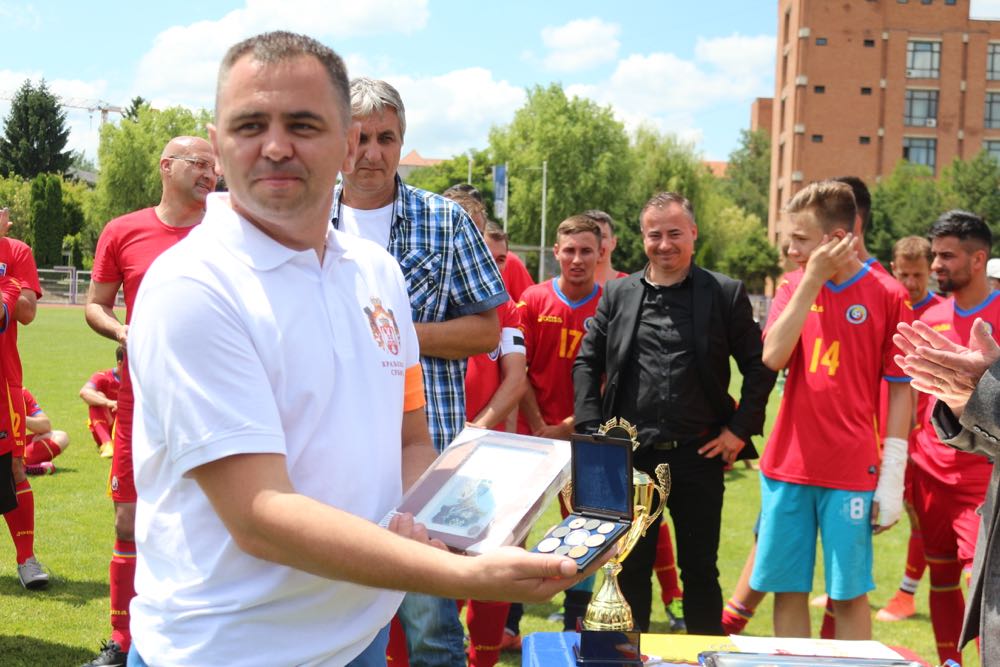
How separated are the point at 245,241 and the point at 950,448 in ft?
14.4

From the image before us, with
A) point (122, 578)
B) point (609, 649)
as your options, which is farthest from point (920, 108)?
point (609, 649)

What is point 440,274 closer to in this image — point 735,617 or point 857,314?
point 857,314

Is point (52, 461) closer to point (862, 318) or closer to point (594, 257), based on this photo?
point (594, 257)

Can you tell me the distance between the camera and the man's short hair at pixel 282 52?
5.44ft

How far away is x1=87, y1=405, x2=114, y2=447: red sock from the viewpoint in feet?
34.3

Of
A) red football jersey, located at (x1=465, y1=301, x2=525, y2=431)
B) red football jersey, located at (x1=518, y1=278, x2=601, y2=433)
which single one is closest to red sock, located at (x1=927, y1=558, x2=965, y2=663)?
red football jersey, located at (x1=518, y1=278, x2=601, y2=433)

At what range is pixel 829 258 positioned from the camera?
4.41m

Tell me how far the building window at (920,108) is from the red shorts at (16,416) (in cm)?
7339

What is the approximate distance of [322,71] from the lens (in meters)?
1.71

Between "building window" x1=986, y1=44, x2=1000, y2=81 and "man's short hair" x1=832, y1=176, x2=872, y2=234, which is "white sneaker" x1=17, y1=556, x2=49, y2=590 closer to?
"man's short hair" x1=832, y1=176, x2=872, y2=234

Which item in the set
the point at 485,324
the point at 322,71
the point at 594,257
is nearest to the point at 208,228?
the point at 322,71

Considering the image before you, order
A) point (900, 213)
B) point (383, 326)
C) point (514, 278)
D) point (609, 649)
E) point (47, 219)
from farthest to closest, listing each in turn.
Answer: point (900, 213) < point (47, 219) < point (514, 278) < point (609, 649) < point (383, 326)

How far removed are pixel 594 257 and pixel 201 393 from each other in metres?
4.69

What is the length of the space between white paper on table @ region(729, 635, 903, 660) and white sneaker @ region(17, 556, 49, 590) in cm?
461
